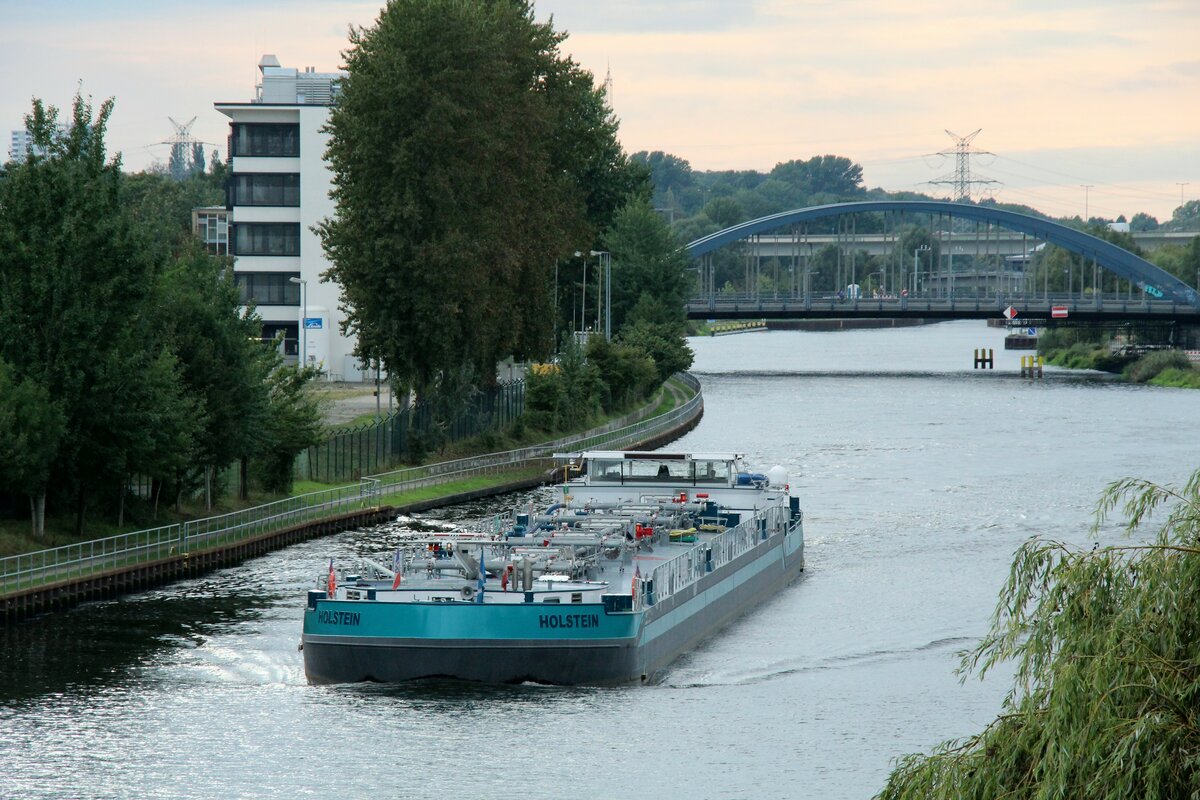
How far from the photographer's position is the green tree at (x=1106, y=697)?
51.9 ft

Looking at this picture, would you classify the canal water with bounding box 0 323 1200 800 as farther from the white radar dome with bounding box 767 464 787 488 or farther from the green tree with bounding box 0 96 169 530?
the green tree with bounding box 0 96 169 530

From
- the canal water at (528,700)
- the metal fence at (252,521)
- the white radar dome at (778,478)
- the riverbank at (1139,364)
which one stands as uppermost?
the riverbank at (1139,364)

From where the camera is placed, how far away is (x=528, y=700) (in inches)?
1228

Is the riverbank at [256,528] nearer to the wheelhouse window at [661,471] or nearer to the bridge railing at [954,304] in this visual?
the wheelhouse window at [661,471]

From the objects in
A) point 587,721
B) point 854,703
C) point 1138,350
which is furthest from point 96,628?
point 1138,350

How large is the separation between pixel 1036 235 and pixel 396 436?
11516 cm

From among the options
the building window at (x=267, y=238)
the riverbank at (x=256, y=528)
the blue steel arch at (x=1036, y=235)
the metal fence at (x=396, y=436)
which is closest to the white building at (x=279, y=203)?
the building window at (x=267, y=238)

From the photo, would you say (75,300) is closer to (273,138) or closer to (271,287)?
(271,287)

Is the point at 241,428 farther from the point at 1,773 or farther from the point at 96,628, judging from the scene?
the point at 1,773

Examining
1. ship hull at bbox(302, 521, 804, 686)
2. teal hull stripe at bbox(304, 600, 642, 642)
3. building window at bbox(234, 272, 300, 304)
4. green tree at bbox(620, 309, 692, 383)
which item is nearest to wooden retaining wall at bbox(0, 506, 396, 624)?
ship hull at bbox(302, 521, 804, 686)

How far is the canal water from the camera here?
27.5 metres

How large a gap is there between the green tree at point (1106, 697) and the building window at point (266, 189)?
9069 cm

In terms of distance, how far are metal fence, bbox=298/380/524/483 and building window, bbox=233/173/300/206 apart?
28.7 metres

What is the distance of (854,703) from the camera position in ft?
109
